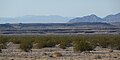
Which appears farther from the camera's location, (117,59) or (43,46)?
(43,46)

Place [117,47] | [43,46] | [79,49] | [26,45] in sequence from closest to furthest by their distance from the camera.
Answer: [79,49] < [26,45] < [117,47] < [43,46]

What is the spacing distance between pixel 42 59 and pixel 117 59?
756 cm

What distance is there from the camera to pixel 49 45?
73812 mm

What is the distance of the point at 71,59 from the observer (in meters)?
39.8

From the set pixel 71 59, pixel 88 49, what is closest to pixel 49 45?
pixel 88 49

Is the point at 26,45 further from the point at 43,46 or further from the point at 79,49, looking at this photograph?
the point at 43,46

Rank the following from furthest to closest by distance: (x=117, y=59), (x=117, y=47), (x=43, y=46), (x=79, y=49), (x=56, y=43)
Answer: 1. (x=56, y=43)
2. (x=43, y=46)
3. (x=117, y=47)
4. (x=79, y=49)
5. (x=117, y=59)

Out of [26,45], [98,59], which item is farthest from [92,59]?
[26,45]

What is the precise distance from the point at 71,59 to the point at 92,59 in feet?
7.63

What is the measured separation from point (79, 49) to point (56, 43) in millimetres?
29261

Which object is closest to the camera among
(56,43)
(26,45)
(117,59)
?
(117,59)

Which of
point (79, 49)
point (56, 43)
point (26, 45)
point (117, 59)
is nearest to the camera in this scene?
point (117, 59)

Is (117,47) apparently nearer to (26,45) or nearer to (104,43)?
(104,43)

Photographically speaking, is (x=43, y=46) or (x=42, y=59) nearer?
(x=42, y=59)
